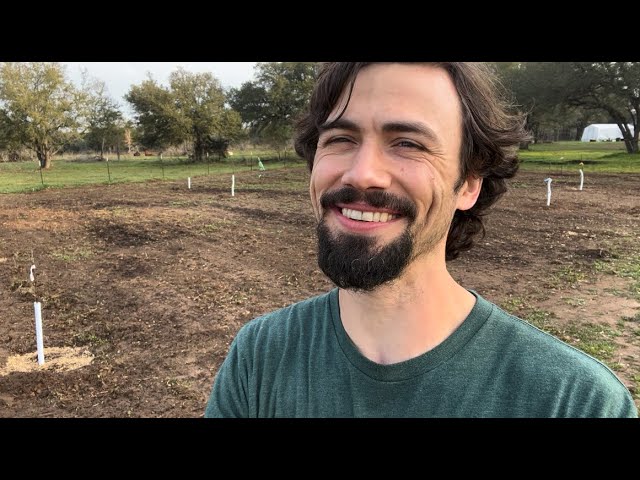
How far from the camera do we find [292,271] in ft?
17.5

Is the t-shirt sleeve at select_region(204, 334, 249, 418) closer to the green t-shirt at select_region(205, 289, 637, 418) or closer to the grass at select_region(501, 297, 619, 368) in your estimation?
the green t-shirt at select_region(205, 289, 637, 418)

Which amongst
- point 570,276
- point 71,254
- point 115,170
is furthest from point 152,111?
point 570,276

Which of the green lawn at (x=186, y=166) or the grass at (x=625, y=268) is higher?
the green lawn at (x=186, y=166)

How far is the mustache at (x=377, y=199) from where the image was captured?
2.55ft

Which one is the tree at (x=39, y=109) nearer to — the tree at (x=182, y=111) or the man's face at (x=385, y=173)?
the tree at (x=182, y=111)

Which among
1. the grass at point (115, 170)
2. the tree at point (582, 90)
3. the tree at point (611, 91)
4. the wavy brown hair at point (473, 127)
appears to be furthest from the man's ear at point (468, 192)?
the tree at point (611, 91)

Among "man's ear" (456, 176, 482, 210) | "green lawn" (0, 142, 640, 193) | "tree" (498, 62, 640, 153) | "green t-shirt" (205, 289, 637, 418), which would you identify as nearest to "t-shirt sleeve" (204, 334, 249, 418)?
"green t-shirt" (205, 289, 637, 418)

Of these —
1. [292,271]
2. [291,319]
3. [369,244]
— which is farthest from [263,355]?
[292,271]

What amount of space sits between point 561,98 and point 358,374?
53.7 ft

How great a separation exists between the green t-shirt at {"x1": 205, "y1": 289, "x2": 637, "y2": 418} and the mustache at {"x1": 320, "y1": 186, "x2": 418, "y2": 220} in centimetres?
23

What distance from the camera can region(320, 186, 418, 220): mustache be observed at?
30.6 inches

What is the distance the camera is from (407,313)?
0.85m

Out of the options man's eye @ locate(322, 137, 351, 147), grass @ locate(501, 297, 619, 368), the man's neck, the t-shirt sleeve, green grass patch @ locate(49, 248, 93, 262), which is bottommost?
grass @ locate(501, 297, 619, 368)
